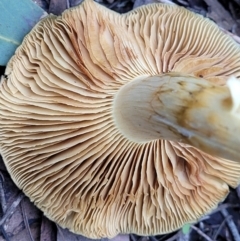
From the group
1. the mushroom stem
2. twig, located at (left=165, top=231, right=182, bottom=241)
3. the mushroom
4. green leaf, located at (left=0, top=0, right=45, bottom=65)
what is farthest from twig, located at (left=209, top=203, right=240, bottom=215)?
green leaf, located at (left=0, top=0, right=45, bottom=65)

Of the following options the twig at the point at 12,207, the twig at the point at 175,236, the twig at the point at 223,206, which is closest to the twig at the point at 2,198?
the twig at the point at 12,207

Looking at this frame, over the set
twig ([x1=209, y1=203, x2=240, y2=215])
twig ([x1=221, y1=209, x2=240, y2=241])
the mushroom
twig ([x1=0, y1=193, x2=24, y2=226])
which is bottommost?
twig ([x1=221, y1=209, x2=240, y2=241])

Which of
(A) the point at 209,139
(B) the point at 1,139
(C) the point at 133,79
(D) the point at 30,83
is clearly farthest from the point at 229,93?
(B) the point at 1,139

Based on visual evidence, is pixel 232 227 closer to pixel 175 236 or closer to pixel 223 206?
pixel 223 206

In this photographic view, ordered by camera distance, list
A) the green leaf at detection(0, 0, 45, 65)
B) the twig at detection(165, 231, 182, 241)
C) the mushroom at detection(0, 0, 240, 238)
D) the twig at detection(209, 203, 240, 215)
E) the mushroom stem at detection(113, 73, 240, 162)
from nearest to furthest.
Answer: the mushroom stem at detection(113, 73, 240, 162), the mushroom at detection(0, 0, 240, 238), the green leaf at detection(0, 0, 45, 65), the twig at detection(165, 231, 182, 241), the twig at detection(209, 203, 240, 215)

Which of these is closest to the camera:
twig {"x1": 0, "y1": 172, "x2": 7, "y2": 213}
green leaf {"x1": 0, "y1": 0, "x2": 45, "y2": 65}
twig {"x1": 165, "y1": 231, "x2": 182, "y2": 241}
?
green leaf {"x1": 0, "y1": 0, "x2": 45, "y2": 65}

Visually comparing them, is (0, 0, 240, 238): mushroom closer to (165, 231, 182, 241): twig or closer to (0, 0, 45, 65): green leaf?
(0, 0, 45, 65): green leaf
